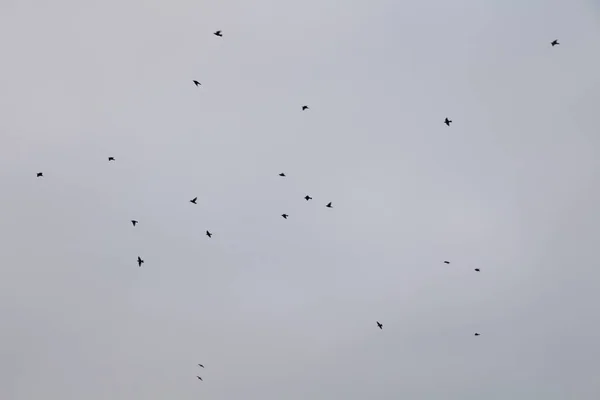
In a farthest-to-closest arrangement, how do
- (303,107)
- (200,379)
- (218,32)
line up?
(200,379) → (303,107) → (218,32)

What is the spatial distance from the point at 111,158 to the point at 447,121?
40068 millimetres

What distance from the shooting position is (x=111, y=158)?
105 m

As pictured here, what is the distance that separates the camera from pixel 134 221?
108m

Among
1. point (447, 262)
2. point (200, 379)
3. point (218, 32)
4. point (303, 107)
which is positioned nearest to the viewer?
point (218, 32)

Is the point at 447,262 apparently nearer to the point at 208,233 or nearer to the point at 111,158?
the point at 208,233

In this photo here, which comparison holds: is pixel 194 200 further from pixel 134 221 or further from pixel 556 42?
pixel 556 42

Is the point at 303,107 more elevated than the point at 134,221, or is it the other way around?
the point at 303,107

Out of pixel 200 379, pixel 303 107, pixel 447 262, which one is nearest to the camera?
pixel 303 107

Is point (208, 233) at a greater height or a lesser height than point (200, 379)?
greater

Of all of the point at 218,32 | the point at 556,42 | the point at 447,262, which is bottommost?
the point at 447,262

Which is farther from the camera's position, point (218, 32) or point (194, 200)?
point (194, 200)

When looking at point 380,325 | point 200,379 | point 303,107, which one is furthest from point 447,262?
point 200,379

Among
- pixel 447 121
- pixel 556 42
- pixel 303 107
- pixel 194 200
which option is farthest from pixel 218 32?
pixel 556 42

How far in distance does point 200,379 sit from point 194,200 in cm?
3045
